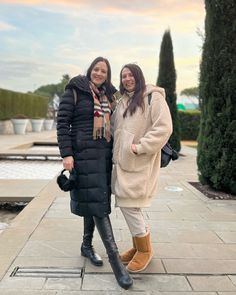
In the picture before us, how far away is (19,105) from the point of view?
25297mm

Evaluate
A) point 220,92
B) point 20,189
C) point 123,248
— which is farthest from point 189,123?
point 123,248

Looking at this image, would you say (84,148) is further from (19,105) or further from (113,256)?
(19,105)

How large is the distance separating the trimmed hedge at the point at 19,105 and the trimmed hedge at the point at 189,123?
978 centimetres

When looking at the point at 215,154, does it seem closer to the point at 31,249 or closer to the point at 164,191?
the point at 164,191

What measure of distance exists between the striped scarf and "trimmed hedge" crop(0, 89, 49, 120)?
19.2m

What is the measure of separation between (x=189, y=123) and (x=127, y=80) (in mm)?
20765

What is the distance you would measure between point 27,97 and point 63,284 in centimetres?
2513

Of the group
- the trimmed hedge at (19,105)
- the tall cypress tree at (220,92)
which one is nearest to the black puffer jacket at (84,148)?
the tall cypress tree at (220,92)

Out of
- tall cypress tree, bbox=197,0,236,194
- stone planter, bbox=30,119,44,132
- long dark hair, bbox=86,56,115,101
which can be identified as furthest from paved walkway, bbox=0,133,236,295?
stone planter, bbox=30,119,44,132

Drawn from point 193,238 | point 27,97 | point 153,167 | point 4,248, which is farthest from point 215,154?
point 27,97

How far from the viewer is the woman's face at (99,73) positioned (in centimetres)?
339

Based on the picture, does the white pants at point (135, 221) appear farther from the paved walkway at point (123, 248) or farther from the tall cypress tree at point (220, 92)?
the tall cypress tree at point (220, 92)

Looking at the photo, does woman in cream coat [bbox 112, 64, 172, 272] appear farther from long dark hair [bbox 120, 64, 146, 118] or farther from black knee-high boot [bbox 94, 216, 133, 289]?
black knee-high boot [bbox 94, 216, 133, 289]

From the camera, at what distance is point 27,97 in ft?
89.1
